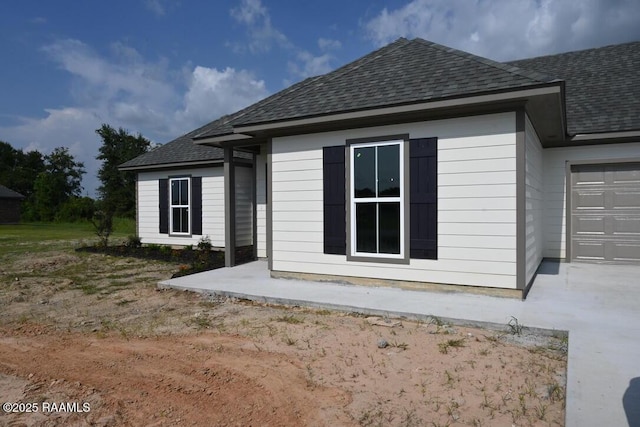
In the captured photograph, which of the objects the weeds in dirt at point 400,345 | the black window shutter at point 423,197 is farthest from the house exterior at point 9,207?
the weeds in dirt at point 400,345

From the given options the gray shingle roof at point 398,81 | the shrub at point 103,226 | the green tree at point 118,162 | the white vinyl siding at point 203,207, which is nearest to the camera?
the gray shingle roof at point 398,81

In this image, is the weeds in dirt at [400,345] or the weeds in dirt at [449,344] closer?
the weeds in dirt at [449,344]

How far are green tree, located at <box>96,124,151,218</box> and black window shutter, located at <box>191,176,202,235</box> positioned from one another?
73.4 feet

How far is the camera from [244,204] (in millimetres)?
10555

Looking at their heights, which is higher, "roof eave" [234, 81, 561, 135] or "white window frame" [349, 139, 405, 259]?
"roof eave" [234, 81, 561, 135]

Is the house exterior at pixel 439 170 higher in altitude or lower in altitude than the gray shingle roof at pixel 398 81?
lower

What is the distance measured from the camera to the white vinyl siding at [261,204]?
9797mm

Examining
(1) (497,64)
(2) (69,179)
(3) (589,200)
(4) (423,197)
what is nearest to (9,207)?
(2) (69,179)

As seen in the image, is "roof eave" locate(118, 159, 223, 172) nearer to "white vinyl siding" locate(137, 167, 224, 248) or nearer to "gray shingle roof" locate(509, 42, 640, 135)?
"white vinyl siding" locate(137, 167, 224, 248)

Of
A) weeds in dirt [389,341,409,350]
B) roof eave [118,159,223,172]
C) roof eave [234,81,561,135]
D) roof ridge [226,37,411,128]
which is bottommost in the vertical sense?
weeds in dirt [389,341,409,350]

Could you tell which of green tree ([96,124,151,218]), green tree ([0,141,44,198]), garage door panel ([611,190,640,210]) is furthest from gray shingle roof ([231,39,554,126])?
green tree ([0,141,44,198])

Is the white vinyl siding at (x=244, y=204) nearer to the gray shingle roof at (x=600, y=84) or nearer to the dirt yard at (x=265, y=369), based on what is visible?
the dirt yard at (x=265, y=369)

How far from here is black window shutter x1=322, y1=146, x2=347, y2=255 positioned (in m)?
6.77

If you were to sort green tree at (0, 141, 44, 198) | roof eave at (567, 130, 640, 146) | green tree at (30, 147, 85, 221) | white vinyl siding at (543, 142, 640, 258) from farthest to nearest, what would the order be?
green tree at (0, 141, 44, 198) < green tree at (30, 147, 85, 221) < white vinyl siding at (543, 142, 640, 258) < roof eave at (567, 130, 640, 146)
